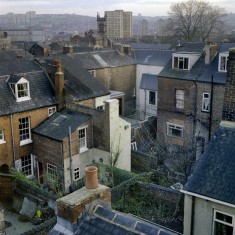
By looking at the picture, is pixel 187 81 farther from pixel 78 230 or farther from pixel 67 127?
pixel 78 230

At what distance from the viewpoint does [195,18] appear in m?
80.6

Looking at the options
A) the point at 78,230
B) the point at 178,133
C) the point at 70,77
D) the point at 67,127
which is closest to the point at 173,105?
the point at 178,133

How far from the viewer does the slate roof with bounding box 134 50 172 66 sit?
4588 centimetres

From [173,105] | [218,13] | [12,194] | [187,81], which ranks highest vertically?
[218,13]

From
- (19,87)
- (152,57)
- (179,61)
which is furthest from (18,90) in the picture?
(152,57)

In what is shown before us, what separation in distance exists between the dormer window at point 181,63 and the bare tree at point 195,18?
43435mm

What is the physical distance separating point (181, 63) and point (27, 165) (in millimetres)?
17229

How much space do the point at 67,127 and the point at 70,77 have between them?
24.6 ft

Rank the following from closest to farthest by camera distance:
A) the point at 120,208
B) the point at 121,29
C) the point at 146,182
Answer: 1. the point at 120,208
2. the point at 146,182
3. the point at 121,29

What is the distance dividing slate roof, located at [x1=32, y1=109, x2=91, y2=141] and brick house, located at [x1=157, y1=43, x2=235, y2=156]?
10.7 meters

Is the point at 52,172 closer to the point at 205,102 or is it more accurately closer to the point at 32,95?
the point at 32,95

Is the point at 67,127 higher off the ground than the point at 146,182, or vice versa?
the point at 67,127

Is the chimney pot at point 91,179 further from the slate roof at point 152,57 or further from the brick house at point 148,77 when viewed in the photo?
the slate roof at point 152,57

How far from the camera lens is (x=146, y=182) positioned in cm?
2261
